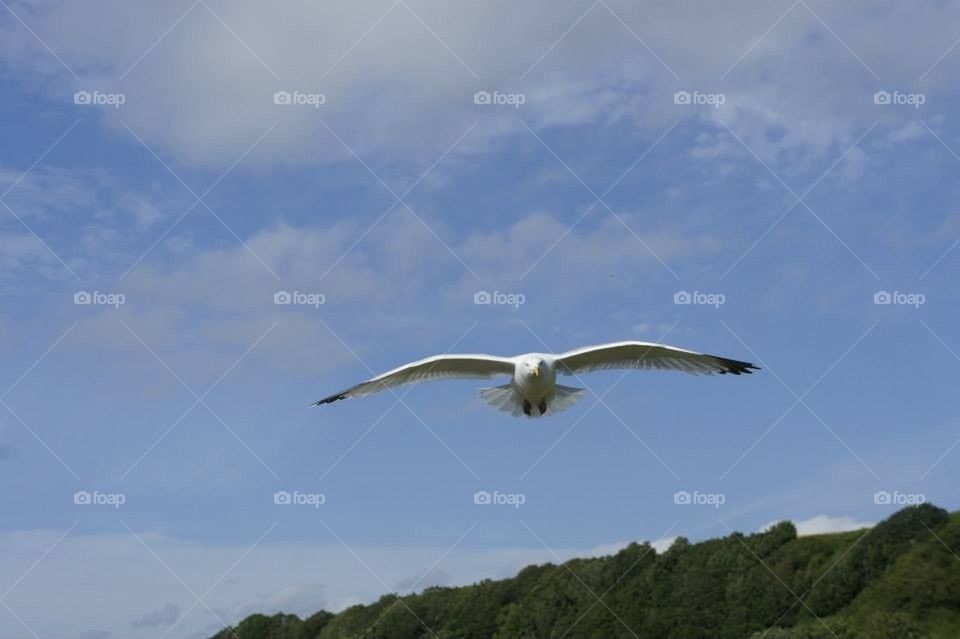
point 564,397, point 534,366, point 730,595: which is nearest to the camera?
point 534,366

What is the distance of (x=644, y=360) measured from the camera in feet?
72.3

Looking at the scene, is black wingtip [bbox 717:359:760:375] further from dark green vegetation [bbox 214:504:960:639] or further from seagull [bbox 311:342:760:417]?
dark green vegetation [bbox 214:504:960:639]

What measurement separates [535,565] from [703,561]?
11.9 metres

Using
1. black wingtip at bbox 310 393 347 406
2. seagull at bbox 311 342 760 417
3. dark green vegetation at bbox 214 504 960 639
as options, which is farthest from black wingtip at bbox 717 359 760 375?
dark green vegetation at bbox 214 504 960 639

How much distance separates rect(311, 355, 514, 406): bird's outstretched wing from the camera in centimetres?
2184

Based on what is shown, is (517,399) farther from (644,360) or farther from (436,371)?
(644,360)

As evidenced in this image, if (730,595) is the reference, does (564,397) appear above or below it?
below

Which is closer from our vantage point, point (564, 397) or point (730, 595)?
point (564, 397)

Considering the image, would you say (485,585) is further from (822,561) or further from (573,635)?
(822,561)

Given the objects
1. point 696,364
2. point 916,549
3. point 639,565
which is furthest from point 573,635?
point 696,364

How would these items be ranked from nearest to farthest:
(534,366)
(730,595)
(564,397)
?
(534,366)
(564,397)
(730,595)

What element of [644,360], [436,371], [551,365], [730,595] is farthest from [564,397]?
[730,595]

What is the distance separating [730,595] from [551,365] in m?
40.3

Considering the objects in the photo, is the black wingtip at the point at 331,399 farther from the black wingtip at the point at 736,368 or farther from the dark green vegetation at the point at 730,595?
the dark green vegetation at the point at 730,595
